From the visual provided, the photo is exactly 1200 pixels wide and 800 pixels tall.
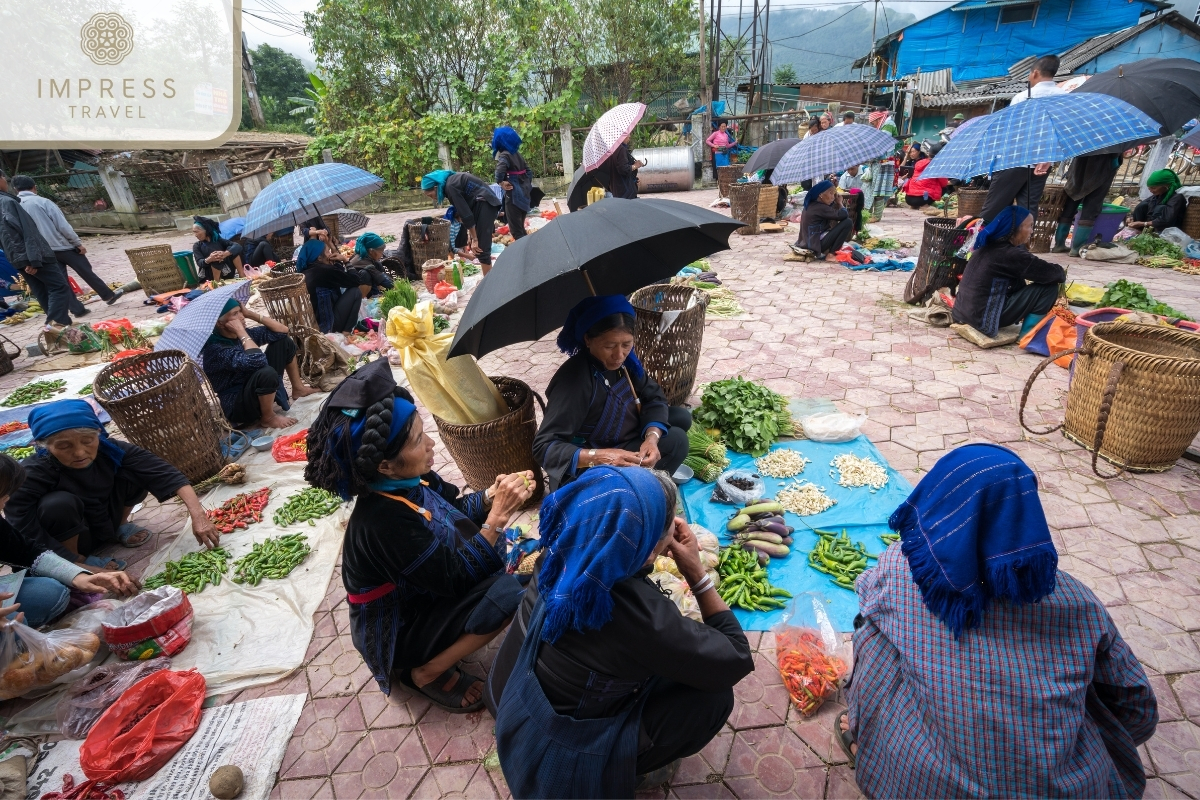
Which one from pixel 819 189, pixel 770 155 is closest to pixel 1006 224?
pixel 819 189

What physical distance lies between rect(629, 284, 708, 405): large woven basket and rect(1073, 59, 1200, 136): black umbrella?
594 cm

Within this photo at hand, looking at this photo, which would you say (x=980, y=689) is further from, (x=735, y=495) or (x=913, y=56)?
(x=913, y=56)

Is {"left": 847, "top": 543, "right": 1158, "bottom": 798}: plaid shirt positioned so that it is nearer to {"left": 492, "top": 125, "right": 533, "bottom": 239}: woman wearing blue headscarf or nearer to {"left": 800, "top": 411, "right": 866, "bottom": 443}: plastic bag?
{"left": 800, "top": 411, "right": 866, "bottom": 443}: plastic bag

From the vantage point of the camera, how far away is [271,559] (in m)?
3.59

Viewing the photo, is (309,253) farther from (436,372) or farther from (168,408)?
(436,372)

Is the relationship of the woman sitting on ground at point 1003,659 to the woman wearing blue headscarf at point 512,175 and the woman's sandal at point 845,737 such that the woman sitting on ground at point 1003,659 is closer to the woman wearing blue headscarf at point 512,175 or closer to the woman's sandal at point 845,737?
the woman's sandal at point 845,737

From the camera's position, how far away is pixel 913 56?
2855cm

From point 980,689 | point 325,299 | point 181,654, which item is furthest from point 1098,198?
point 181,654

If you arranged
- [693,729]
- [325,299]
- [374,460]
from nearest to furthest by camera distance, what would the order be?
1. [693,729]
2. [374,460]
3. [325,299]

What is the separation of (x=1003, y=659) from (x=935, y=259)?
5.91 metres

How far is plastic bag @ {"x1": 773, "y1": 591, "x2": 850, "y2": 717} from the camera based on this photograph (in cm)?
245

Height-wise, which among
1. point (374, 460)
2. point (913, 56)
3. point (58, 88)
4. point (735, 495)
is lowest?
point (735, 495)

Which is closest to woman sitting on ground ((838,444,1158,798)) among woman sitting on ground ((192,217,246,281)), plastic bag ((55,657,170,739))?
plastic bag ((55,657,170,739))

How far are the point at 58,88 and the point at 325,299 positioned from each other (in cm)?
541
